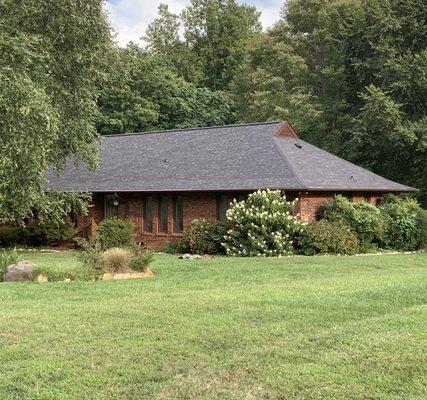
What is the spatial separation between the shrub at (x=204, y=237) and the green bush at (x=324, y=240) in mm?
3125

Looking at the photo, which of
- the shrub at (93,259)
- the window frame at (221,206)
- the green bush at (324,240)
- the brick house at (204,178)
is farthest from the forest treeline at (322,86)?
the shrub at (93,259)

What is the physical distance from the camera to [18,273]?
1342 centimetres

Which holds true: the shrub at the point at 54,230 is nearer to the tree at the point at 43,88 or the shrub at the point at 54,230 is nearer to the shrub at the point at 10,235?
the shrub at the point at 10,235

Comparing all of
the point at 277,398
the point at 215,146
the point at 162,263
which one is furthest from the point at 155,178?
the point at 277,398

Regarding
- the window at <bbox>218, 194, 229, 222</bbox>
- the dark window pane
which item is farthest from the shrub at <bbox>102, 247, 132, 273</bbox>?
the window at <bbox>218, 194, 229, 222</bbox>

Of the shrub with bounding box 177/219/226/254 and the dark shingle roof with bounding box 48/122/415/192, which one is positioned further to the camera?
the dark shingle roof with bounding box 48/122/415/192

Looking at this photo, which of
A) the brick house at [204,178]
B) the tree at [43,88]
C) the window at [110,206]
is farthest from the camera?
the window at [110,206]

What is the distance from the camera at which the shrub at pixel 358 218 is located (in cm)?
2216

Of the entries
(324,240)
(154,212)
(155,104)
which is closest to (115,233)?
(154,212)

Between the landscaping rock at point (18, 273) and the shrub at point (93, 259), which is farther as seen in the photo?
the shrub at point (93, 259)

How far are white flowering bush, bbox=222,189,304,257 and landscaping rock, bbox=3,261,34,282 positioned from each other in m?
8.89

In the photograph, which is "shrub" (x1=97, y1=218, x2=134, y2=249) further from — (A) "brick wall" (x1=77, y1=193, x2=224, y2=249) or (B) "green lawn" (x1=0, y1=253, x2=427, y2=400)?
(B) "green lawn" (x1=0, y1=253, x2=427, y2=400)

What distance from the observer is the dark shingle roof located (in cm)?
2308

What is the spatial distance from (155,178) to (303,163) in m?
6.59
